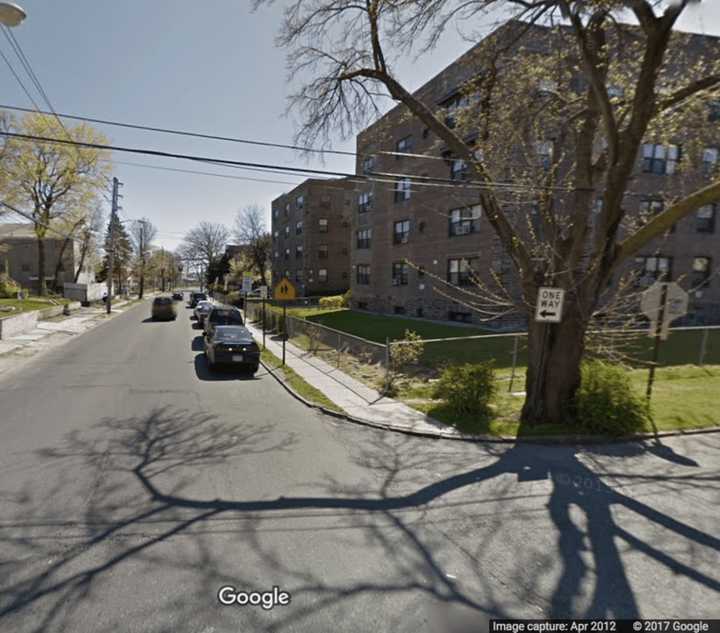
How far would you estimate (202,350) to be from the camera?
16.4 metres

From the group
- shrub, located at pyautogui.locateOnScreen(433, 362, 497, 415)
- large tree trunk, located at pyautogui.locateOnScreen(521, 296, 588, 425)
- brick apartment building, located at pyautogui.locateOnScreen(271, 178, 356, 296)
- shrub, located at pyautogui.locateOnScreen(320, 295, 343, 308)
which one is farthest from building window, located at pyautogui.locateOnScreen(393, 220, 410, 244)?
brick apartment building, located at pyautogui.locateOnScreen(271, 178, 356, 296)

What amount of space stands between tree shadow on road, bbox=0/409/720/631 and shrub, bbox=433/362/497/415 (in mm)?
1538

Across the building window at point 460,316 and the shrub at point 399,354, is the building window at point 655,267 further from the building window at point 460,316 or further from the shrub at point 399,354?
the shrub at point 399,354

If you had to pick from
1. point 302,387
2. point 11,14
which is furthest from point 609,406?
point 11,14

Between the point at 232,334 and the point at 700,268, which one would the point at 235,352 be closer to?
the point at 232,334

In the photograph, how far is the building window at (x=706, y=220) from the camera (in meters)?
22.1

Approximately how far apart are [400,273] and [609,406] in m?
22.0

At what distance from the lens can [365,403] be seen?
29.4 feet

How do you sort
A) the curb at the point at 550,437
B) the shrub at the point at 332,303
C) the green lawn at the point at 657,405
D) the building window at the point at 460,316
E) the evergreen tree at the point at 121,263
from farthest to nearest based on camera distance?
the evergreen tree at the point at 121,263, the shrub at the point at 332,303, the building window at the point at 460,316, the green lawn at the point at 657,405, the curb at the point at 550,437

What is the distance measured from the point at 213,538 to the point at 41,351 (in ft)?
51.4

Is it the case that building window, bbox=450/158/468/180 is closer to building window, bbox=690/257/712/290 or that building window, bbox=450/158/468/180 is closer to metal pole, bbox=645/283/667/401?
building window, bbox=690/257/712/290

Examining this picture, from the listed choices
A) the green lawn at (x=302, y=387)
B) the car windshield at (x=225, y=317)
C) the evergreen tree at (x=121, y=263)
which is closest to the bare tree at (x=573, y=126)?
the green lawn at (x=302, y=387)

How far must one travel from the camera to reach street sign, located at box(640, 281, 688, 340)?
316 inches

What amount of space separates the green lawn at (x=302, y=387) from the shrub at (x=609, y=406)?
4.65 m
